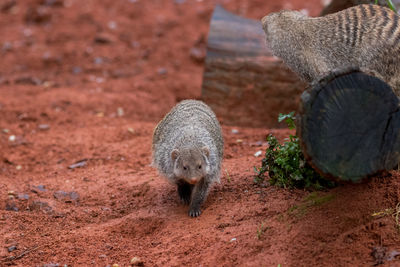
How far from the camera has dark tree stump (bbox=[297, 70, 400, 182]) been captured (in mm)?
3146

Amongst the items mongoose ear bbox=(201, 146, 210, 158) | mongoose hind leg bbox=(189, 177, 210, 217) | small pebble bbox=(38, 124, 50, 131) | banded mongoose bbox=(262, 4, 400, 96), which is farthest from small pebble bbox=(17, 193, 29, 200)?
banded mongoose bbox=(262, 4, 400, 96)

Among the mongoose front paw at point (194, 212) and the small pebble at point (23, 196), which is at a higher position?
the mongoose front paw at point (194, 212)

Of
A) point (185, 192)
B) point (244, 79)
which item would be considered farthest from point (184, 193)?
point (244, 79)

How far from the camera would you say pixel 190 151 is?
435 cm

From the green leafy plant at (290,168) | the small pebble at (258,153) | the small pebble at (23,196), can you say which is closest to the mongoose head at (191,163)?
the green leafy plant at (290,168)

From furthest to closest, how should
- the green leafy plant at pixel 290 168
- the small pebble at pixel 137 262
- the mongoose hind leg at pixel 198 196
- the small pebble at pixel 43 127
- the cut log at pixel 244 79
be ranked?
the small pebble at pixel 43 127
the cut log at pixel 244 79
the mongoose hind leg at pixel 198 196
the green leafy plant at pixel 290 168
the small pebble at pixel 137 262

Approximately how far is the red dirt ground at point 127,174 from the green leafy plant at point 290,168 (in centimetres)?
10

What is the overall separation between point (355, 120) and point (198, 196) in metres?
1.70

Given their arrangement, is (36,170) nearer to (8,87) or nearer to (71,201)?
(71,201)

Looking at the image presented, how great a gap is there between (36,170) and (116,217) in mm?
1885

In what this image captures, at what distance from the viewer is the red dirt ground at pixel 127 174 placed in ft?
11.5

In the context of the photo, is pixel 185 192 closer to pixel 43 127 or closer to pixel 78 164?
pixel 78 164

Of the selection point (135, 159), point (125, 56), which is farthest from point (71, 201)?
point (125, 56)

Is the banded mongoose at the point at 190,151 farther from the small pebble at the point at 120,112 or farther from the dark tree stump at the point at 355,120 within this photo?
the small pebble at the point at 120,112
